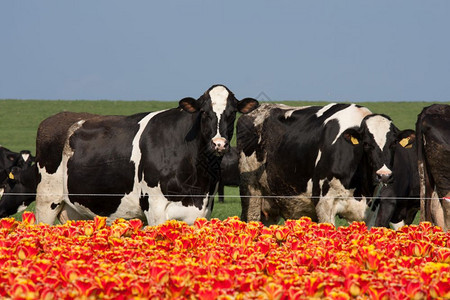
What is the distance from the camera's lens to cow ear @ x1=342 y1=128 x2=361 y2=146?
1085cm

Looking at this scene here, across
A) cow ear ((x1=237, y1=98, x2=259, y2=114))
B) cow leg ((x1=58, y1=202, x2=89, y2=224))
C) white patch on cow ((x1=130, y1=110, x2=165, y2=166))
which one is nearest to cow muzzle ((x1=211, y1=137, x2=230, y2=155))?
cow ear ((x1=237, y1=98, x2=259, y2=114))

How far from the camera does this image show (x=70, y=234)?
7.09m

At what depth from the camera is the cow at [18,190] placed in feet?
59.7

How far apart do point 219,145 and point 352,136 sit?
2.08 metres

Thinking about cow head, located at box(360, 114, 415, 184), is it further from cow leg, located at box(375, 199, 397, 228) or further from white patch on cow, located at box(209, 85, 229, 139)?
white patch on cow, located at box(209, 85, 229, 139)

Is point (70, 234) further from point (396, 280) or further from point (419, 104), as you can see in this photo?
point (419, 104)

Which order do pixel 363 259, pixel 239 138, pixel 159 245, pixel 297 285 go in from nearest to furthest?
pixel 297 285 → pixel 363 259 → pixel 159 245 → pixel 239 138

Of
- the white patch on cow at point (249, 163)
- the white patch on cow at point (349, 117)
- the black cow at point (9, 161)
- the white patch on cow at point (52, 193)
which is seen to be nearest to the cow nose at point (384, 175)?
the white patch on cow at point (349, 117)

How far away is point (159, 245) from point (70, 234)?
36.8 inches

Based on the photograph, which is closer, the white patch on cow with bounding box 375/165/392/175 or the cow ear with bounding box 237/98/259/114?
the white patch on cow with bounding box 375/165/392/175

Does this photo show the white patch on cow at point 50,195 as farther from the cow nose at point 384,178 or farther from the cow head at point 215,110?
the cow nose at point 384,178

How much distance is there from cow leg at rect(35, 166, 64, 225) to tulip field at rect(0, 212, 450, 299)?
4.07 meters

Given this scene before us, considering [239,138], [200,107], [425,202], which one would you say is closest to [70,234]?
[200,107]

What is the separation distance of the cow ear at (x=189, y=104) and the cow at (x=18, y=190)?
7784 mm
